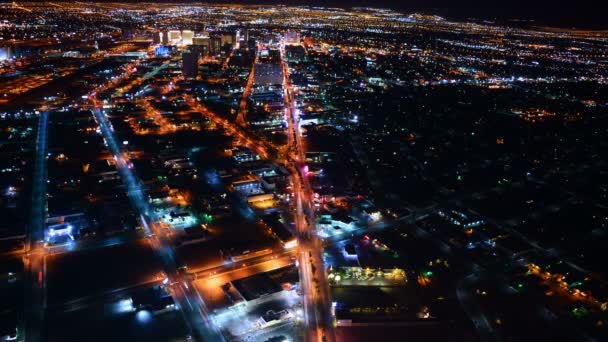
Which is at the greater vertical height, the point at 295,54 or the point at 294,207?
the point at 295,54

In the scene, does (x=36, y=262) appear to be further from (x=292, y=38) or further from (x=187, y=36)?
(x=292, y=38)

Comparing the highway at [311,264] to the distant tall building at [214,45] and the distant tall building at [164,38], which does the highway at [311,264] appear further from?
the distant tall building at [164,38]

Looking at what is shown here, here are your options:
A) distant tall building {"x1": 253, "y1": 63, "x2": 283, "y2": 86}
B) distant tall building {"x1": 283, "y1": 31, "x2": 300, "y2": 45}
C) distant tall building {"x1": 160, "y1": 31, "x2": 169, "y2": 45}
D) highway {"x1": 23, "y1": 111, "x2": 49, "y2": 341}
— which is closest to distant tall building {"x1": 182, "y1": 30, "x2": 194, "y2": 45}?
distant tall building {"x1": 160, "y1": 31, "x2": 169, "y2": 45}

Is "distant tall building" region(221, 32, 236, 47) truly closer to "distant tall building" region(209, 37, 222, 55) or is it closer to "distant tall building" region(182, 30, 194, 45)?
"distant tall building" region(209, 37, 222, 55)

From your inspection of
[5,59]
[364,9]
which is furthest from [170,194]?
[364,9]

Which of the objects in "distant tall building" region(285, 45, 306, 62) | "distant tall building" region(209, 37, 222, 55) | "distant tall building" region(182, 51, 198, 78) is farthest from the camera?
"distant tall building" region(209, 37, 222, 55)

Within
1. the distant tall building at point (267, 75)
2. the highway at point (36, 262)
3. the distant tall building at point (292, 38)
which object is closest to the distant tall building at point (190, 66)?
the distant tall building at point (267, 75)

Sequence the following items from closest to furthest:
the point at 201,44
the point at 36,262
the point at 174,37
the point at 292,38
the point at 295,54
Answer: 1. the point at 36,262
2. the point at 295,54
3. the point at 201,44
4. the point at 174,37
5. the point at 292,38

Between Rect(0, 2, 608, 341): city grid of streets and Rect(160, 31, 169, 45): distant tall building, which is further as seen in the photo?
Rect(160, 31, 169, 45): distant tall building

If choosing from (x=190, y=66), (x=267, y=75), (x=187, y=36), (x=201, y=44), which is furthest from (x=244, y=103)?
(x=187, y=36)

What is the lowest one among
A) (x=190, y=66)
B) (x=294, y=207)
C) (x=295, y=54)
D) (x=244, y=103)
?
(x=294, y=207)

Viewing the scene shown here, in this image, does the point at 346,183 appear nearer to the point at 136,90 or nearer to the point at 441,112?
the point at 441,112

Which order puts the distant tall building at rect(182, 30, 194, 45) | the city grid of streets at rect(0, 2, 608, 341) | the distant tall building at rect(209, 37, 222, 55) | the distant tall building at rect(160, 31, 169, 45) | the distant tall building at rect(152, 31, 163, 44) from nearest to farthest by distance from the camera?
the city grid of streets at rect(0, 2, 608, 341) < the distant tall building at rect(209, 37, 222, 55) < the distant tall building at rect(160, 31, 169, 45) < the distant tall building at rect(152, 31, 163, 44) < the distant tall building at rect(182, 30, 194, 45)
